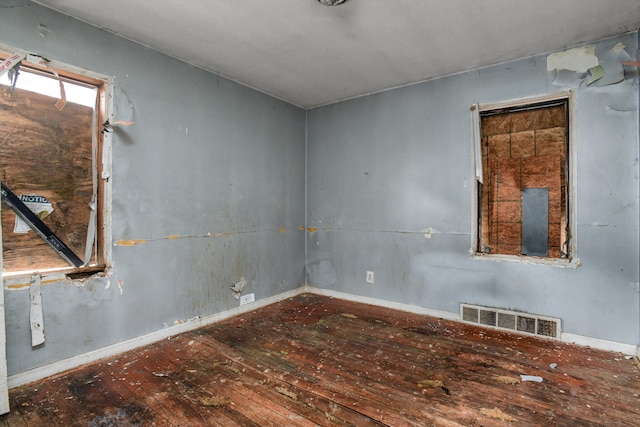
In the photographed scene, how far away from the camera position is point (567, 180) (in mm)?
2809

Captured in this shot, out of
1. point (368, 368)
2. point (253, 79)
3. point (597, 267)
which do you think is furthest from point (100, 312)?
point (597, 267)

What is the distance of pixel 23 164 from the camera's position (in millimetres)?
2154

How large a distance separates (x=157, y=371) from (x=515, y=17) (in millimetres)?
3617

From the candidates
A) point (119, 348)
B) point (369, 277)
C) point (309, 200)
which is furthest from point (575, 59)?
point (119, 348)

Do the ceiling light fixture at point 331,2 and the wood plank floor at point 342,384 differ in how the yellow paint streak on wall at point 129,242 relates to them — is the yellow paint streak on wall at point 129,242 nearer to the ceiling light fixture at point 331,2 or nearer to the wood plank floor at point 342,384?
the wood plank floor at point 342,384

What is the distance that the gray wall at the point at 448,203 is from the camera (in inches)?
101

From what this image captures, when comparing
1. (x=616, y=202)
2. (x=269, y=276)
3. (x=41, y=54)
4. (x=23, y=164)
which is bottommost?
(x=269, y=276)

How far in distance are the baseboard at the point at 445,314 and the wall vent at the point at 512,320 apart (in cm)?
9

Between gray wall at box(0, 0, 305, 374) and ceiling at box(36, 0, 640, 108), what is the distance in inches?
8.7

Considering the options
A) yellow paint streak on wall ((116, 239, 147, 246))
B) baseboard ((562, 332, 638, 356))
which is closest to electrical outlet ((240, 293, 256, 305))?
yellow paint streak on wall ((116, 239, 147, 246))

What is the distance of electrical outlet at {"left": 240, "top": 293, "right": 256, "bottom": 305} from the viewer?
3508 millimetres

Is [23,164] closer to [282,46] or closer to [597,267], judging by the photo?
[282,46]

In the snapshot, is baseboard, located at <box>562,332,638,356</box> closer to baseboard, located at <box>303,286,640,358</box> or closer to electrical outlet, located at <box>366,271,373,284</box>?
baseboard, located at <box>303,286,640,358</box>

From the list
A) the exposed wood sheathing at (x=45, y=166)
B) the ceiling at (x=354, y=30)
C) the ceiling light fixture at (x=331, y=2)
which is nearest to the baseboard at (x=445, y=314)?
the ceiling at (x=354, y=30)
